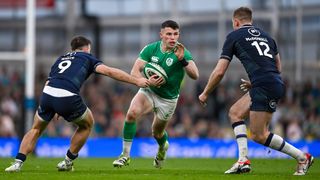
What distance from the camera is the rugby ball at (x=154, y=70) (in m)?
16.4

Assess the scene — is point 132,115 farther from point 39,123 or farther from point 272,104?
point 272,104

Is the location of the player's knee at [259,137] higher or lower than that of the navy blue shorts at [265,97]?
lower

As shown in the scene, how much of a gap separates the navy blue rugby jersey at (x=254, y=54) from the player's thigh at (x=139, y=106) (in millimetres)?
2393

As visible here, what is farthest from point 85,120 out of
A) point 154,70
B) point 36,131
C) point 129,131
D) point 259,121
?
point 259,121

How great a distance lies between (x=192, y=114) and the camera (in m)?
29.1

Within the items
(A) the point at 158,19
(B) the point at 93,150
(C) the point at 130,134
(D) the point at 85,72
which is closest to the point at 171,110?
(C) the point at 130,134

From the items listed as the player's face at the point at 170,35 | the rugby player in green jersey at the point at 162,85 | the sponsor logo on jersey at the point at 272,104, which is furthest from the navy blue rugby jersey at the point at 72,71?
the sponsor logo on jersey at the point at 272,104

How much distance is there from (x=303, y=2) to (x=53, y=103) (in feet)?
56.1

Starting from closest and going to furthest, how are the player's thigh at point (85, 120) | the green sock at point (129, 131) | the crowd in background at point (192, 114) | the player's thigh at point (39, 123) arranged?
1. the player's thigh at point (39, 123)
2. the player's thigh at point (85, 120)
3. the green sock at point (129, 131)
4. the crowd in background at point (192, 114)

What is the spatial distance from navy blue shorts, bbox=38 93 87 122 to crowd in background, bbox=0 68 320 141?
41.2 feet

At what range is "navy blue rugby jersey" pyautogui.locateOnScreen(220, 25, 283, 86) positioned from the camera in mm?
14609

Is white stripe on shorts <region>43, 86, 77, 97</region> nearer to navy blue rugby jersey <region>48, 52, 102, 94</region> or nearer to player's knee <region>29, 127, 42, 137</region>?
navy blue rugby jersey <region>48, 52, 102, 94</region>

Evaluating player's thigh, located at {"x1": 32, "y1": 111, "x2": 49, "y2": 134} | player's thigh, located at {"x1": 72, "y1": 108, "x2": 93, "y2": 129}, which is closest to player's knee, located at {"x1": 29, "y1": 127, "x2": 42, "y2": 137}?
player's thigh, located at {"x1": 32, "y1": 111, "x2": 49, "y2": 134}

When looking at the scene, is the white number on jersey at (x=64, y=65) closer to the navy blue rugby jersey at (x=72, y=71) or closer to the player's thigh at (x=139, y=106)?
the navy blue rugby jersey at (x=72, y=71)
